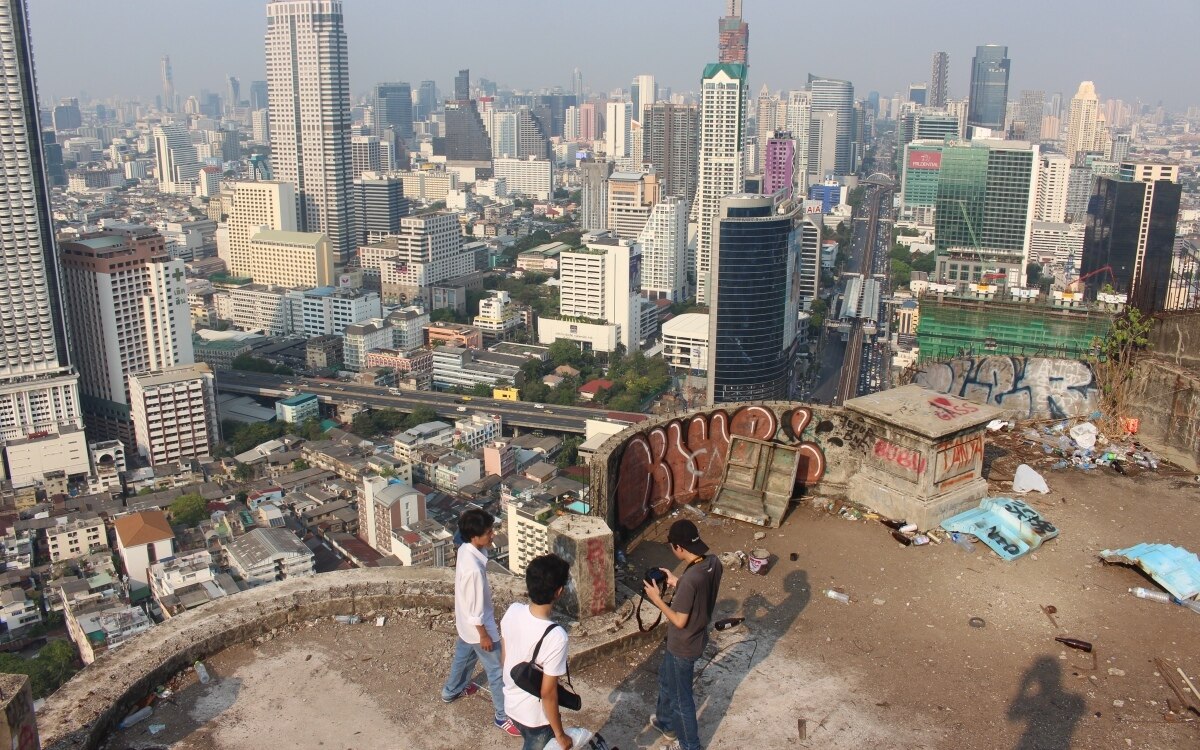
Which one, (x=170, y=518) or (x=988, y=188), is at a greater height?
(x=988, y=188)

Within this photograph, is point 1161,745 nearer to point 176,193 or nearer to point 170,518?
point 170,518

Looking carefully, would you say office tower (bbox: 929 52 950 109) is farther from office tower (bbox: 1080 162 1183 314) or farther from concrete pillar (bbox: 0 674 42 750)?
concrete pillar (bbox: 0 674 42 750)

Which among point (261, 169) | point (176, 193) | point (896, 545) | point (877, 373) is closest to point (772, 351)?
point (877, 373)

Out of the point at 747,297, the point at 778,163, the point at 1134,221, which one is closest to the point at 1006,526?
the point at 747,297

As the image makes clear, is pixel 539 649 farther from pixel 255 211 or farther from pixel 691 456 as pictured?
pixel 255 211

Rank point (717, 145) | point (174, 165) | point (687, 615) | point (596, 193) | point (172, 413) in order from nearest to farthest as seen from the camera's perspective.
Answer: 1. point (687, 615)
2. point (172, 413)
3. point (717, 145)
4. point (596, 193)
5. point (174, 165)

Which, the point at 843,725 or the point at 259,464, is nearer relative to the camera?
the point at 843,725
